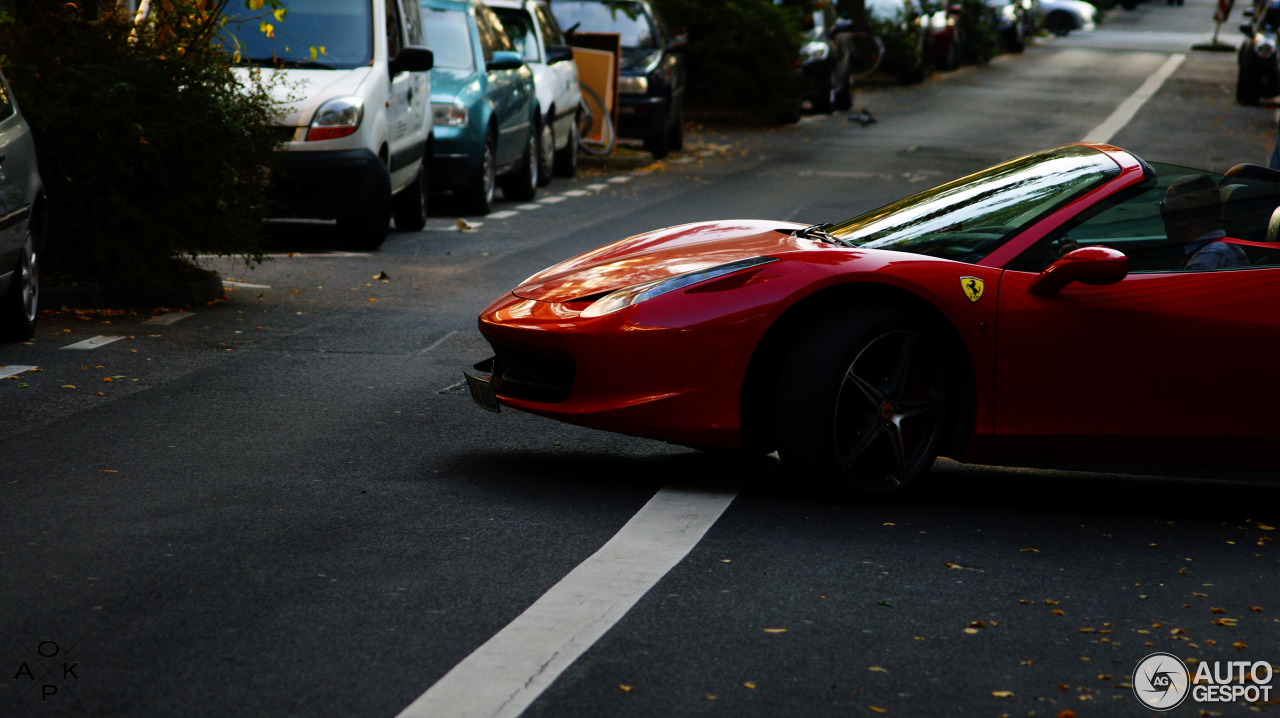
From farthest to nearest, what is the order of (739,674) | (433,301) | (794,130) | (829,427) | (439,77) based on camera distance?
(794,130) → (439,77) → (433,301) → (829,427) → (739,674)

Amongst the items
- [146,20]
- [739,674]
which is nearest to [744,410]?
[739,674]

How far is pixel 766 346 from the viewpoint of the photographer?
549 centimetres

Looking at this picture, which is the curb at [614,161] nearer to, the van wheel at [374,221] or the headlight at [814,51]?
the headlight at [814,51]

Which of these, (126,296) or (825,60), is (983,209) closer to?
(126,296)

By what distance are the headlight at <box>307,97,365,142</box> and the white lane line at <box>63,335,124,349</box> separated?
368 cm

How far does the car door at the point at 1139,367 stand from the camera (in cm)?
546

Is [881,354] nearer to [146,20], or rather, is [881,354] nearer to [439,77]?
[146,20]

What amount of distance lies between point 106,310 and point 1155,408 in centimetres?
Answer: 606

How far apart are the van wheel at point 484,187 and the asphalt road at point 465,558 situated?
6.29 m

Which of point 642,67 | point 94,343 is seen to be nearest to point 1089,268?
point 94,343

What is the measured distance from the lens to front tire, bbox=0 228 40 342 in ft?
26.5

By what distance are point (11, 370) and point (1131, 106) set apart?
2436cm

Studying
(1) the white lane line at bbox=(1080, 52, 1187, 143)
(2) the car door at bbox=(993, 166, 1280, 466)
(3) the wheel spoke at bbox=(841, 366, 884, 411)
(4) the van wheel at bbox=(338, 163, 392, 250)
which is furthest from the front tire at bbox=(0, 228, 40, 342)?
(1) the white lane line at bbox=(1080, 52, 1187, 143)

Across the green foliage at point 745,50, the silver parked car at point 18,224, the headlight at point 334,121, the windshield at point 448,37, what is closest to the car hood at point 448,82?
the windshield at point 448,37
